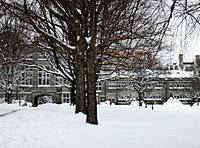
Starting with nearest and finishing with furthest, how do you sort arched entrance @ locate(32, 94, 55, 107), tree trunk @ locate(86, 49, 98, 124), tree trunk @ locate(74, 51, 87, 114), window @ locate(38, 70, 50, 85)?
tree trunk @ locate(86, 49, 98, 124) < tree trunk @ locate(74, 51, 87, 114) < arched entrance @ locate(32, 94, 55, 107) < window @ locate(38, 70, 50, 85)

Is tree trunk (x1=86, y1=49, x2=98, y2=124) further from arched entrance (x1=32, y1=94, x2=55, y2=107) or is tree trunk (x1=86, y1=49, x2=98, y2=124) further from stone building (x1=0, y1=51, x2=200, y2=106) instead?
arched entrance (x1=32, y1=94, x2=55, y2=107)

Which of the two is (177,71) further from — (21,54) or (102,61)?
(102,61)

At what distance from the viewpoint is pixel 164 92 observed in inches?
Result: 3418

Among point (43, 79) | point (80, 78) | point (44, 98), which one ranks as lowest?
point (44, 98)

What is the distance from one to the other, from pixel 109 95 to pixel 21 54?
1918 inches

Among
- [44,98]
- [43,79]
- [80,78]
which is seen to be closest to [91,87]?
[80,78]

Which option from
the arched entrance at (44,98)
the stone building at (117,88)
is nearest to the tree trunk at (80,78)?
the stone building at (117,88)

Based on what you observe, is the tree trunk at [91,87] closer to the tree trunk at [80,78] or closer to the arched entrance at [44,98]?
the tree trunk at [80,78]

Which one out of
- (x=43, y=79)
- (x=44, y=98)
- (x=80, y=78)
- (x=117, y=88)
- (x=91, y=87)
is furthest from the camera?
(x=117, y=88)

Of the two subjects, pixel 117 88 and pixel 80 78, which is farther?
pixel 117 88

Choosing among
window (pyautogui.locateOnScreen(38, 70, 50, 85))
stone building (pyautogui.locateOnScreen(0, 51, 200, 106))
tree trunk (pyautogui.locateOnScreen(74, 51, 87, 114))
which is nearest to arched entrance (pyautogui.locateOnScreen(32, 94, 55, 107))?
stone building (pyautogui.locateOnScreen(0, 51, 200, 106))

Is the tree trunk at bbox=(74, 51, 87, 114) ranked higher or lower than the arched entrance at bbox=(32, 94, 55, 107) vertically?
higher

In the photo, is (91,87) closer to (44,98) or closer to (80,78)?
(80,78)

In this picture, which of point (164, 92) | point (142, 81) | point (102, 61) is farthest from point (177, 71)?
point (102, 61)
